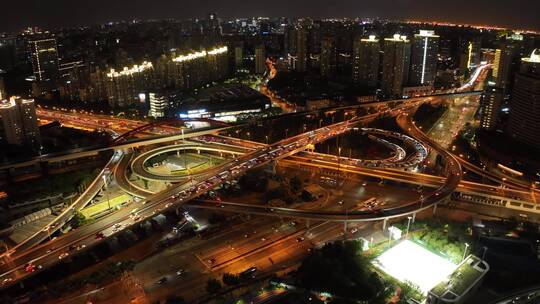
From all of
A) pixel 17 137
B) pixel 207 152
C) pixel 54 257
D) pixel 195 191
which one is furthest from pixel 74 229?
pixel 17 137

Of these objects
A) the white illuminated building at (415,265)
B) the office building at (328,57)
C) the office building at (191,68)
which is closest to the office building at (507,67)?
the office building at (328,57)

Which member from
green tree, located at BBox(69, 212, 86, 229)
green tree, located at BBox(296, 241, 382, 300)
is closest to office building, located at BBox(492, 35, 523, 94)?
green tree, located at BBox(296, 241, 382, 300)

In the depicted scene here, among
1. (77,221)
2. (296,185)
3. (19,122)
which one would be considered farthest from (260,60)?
(77,221)

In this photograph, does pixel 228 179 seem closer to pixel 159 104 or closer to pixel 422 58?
pixel 159 104

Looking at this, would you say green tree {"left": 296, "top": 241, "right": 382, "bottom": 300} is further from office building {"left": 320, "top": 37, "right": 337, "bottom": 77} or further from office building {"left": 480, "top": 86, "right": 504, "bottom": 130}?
office building {"left": 320, "top": 37, "right": 337, "bottom": 77}

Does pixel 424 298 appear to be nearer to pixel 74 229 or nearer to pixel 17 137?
pixel 74 229

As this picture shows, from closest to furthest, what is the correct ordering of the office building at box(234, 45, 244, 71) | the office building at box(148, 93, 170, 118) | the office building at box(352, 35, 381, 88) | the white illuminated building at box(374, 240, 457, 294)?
1. the white illuminated building at box(374, 240, 457, 294)
2. the office building at box(148, 93, 170, 118)
3. the office building at box(352, 35, 381, 88)
4. the office building at box(234, 45, 244, 71)
